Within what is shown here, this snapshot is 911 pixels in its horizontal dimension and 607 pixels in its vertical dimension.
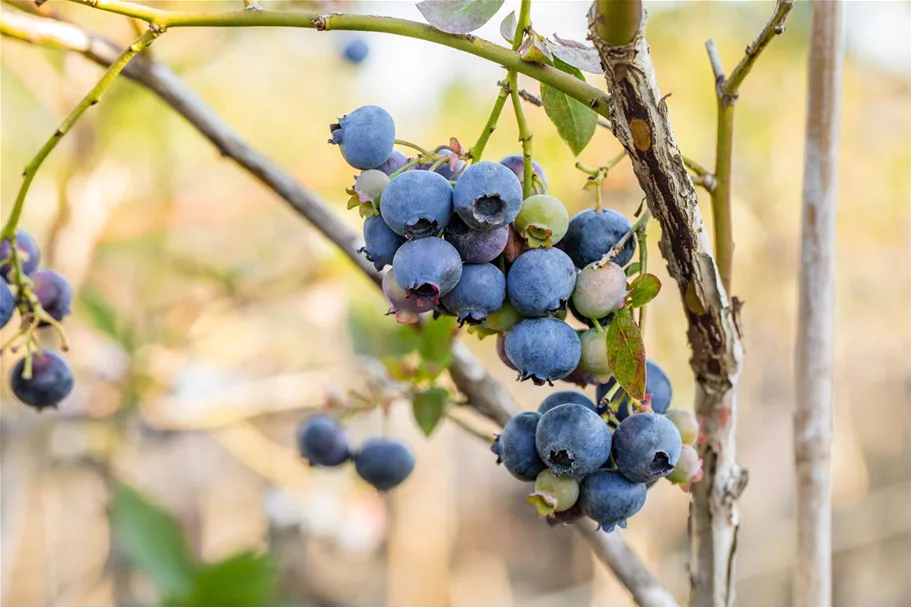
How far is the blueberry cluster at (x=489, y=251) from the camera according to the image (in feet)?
1.49

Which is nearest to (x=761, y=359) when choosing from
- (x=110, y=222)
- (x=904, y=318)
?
(x=904, y=318)

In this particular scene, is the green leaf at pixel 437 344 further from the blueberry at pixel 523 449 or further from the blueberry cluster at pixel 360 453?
the blueberry at pixel 523 449

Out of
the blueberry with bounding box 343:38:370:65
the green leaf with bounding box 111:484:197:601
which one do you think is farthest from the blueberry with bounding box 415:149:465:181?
the blueberry with bounding box 343:38:370:65

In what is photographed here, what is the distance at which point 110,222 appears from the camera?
207 cm

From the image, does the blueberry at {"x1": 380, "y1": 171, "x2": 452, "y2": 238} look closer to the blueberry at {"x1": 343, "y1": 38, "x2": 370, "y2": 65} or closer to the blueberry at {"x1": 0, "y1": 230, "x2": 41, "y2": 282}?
the blueberry at {"x1": 0, "y1": 230, "x2": 41, "y2": 282}

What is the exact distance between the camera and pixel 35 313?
2.27 ft

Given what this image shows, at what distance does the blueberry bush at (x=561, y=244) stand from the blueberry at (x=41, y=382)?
0.71ft

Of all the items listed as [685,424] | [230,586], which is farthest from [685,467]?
[230,586]

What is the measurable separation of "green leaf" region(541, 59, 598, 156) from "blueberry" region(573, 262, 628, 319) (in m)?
A: 0.10

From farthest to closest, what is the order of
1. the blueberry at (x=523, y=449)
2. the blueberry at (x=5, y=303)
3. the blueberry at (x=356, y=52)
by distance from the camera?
the blueberry at (x=356, y=52)
the blueberry at (x=5, y=303)
the blueberry at (x=523, y=449)

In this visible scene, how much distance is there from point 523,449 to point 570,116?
235 millimetres

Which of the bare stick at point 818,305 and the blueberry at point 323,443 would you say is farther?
the blueberry at point 323,443

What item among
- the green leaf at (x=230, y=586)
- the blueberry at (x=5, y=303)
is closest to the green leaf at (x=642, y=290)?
the blueberry at (x=5, y=303)

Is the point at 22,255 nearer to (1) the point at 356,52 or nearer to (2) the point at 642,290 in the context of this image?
(2) the point at 642,290
